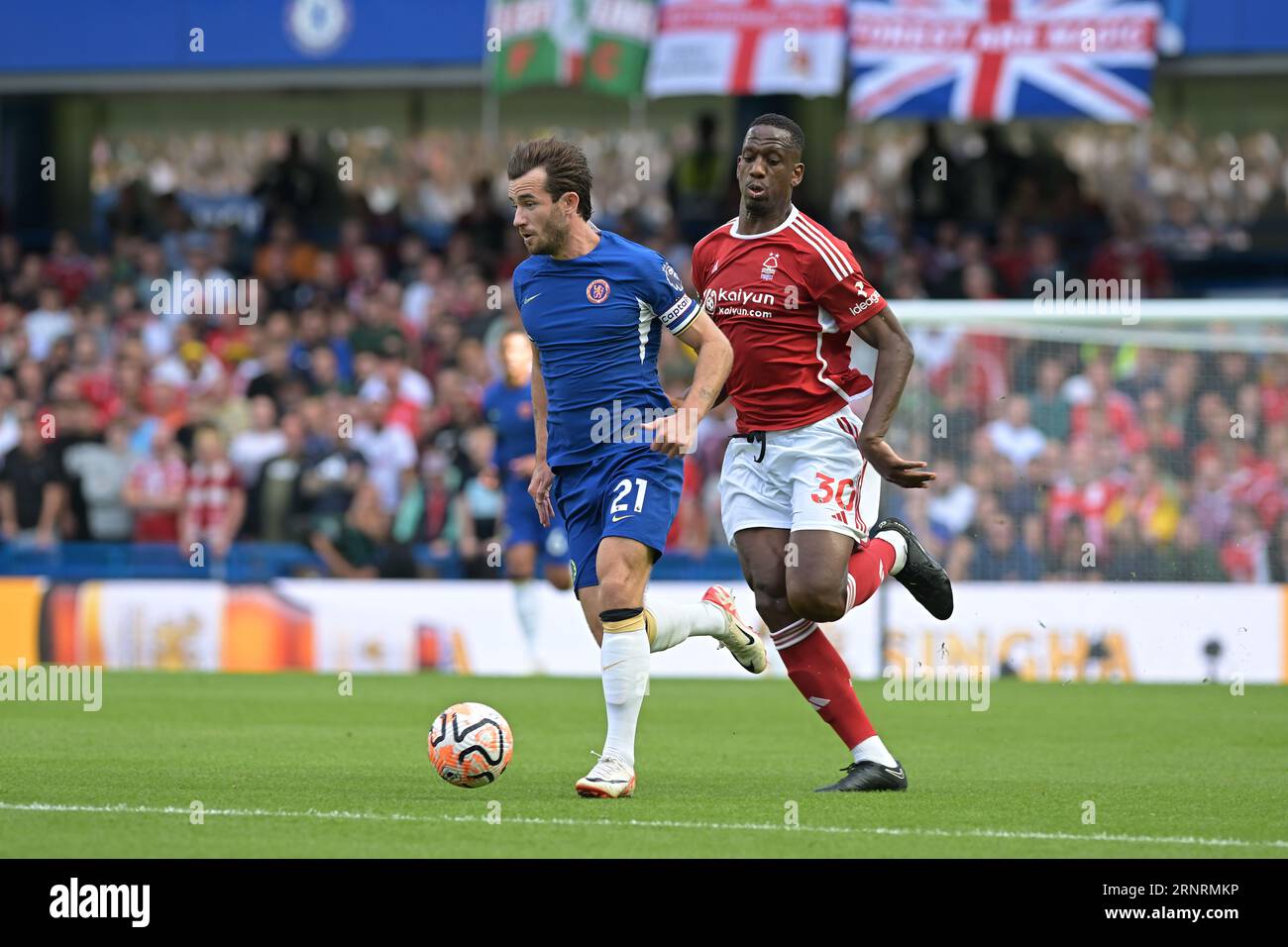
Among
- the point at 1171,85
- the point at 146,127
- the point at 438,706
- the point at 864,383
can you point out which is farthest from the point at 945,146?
the point at 864,383

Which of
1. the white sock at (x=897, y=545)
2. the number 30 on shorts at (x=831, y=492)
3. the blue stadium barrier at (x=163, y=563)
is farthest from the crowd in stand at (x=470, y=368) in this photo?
the number 30 on shorts at (x=831, y=492)

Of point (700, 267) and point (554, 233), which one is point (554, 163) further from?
point (700, 267)

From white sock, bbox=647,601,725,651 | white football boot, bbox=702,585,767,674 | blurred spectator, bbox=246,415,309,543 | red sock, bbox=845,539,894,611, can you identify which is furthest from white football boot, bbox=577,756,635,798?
blurred spectator, bbox=246,415,309,543

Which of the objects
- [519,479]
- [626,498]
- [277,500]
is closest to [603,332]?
[626,498]

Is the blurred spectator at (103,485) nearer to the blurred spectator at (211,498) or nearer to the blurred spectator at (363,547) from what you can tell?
the blurred spectator at (211,498)

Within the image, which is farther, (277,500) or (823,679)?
(277,500)

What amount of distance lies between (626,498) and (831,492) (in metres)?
0.89

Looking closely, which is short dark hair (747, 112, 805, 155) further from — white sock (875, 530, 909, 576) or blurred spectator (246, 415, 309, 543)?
blurred spectator (246, 415, 309, 543)

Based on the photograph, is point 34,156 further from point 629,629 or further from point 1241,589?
point 629,629

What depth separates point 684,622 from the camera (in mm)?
8695

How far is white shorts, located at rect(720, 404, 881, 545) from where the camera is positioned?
8.44 m

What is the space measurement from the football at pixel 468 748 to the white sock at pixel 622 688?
44cm

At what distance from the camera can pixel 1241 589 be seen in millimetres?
15750

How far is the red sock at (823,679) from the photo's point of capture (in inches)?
333
